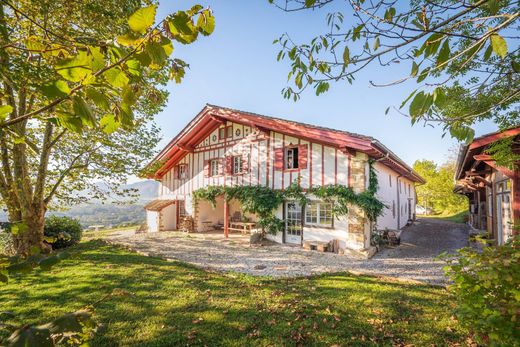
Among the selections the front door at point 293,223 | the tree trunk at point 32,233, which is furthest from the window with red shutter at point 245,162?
the tree trunk at point 32,233

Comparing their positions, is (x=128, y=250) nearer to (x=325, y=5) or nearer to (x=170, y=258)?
(x=170, y=258)

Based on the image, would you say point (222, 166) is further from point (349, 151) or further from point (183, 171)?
point (349, 151)

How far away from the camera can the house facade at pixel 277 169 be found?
1070cm

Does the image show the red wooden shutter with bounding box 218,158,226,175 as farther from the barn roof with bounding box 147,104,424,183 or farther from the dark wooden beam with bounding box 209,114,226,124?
the dark wooden beam with bounding box 209,114,226,124

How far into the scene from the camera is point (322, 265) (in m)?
8.73

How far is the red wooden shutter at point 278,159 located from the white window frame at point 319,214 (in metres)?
2.28

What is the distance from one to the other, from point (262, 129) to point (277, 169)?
7.13 ft

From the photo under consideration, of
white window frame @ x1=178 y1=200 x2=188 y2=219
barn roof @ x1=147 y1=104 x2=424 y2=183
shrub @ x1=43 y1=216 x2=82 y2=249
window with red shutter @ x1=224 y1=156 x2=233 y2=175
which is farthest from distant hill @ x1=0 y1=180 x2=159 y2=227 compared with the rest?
window with red shutter @ x1=224 y1=156 x2=233 y2=175

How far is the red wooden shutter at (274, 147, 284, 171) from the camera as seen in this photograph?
12.6 meters

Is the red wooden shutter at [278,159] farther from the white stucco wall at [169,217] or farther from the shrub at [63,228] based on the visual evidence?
the shrub at [63,228]

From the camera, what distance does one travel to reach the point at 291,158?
41.0 ft

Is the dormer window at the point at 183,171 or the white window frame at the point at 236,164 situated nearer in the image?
the white window frame at the point at 236,164

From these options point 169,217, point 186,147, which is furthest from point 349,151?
point 169,217

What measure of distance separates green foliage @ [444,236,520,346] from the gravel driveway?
4.39 m
